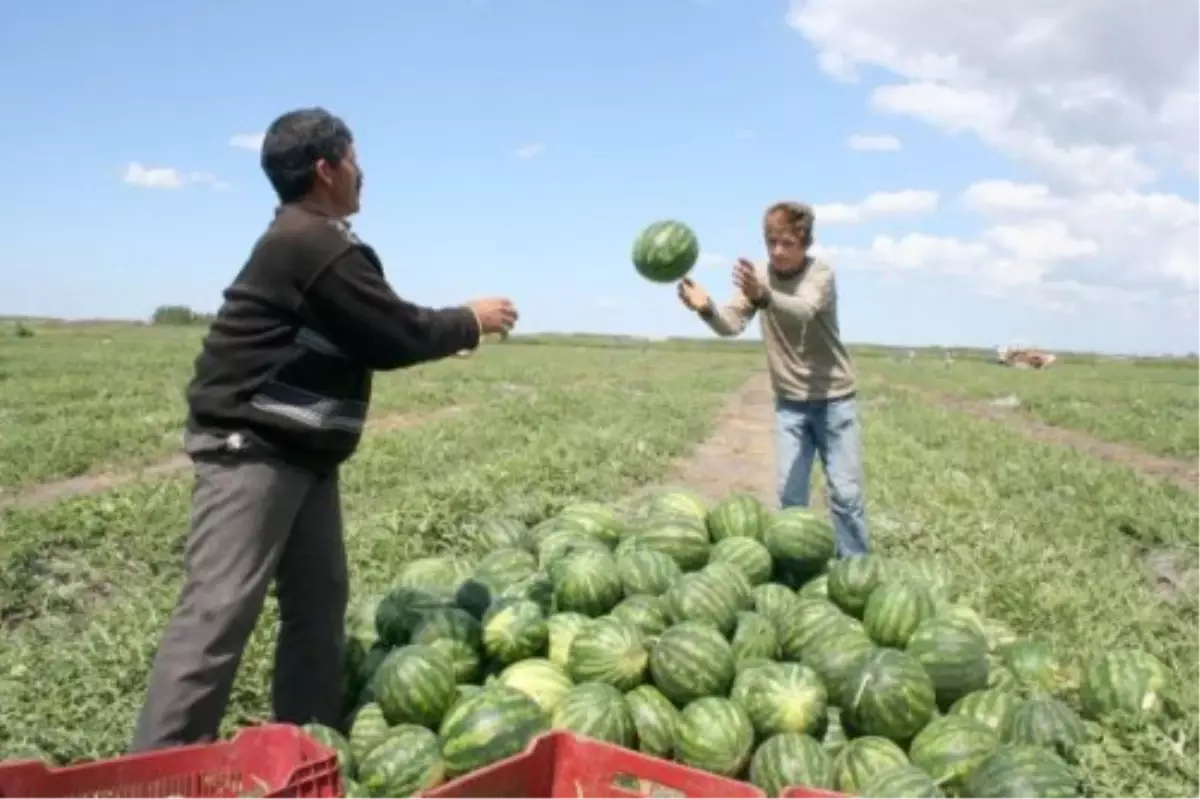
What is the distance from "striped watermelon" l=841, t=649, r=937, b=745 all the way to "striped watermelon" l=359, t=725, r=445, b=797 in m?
1.54

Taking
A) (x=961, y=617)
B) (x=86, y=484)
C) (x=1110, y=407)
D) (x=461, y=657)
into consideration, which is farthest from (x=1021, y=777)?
(x=1110, y=407)

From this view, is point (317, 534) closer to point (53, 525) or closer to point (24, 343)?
point (53, 525)

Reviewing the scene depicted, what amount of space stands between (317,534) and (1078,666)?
134 inches

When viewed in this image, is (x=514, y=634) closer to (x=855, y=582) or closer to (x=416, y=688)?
(x=416, y=688)

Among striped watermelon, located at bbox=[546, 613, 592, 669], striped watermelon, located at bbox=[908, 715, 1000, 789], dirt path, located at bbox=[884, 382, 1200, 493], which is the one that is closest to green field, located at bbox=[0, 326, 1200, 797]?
striped watermelon, located at bbox=[908, 715, 1000, 789]

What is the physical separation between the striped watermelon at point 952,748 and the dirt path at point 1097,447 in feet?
35.9

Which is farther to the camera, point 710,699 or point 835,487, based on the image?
point 835,487

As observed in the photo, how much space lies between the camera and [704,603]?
15.1 feet

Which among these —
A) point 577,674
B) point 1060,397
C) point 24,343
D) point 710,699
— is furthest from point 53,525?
point 24,343

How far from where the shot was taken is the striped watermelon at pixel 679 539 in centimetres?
536

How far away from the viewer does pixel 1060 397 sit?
33.2 m

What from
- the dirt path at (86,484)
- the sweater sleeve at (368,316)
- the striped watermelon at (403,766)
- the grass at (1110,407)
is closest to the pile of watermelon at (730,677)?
the striped watermelon at (403,766)

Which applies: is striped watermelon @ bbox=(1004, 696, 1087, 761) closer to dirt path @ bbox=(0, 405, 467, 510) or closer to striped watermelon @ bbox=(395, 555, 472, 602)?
striped watermelon @ bbox=(395, 555, 472, 602)

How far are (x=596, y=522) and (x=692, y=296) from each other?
1.34 m
